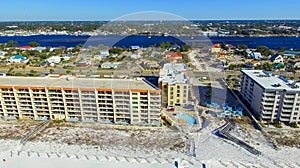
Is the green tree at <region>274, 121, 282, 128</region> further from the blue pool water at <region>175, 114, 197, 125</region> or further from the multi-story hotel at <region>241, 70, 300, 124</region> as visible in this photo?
the blue pool water at <region>175, 114, 197, 125</region>

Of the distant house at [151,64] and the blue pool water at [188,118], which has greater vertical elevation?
the distant house at [151,64]

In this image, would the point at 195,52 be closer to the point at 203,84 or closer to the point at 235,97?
the point at 203,84

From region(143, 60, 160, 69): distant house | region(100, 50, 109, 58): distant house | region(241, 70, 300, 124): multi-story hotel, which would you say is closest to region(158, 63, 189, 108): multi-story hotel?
region(241, 70, 300, 124): multi-story hotel

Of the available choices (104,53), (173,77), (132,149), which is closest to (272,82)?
(173,77)

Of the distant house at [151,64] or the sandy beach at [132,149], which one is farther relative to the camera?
the distant house at [151,64]

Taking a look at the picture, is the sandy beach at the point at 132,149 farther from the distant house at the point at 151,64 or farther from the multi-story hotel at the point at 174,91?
the distant house at the point at 151,64

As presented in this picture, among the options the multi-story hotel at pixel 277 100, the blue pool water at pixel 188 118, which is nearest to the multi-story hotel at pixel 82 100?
the blue pool water at pixel 188 118

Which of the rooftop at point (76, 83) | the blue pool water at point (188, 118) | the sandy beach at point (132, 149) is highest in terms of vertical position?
the rooftop at point (76, 83)

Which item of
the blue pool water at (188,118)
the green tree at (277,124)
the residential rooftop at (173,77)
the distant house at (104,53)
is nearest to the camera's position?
the green tree at (277,124)

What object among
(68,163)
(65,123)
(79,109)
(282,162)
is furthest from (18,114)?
(282,162)
